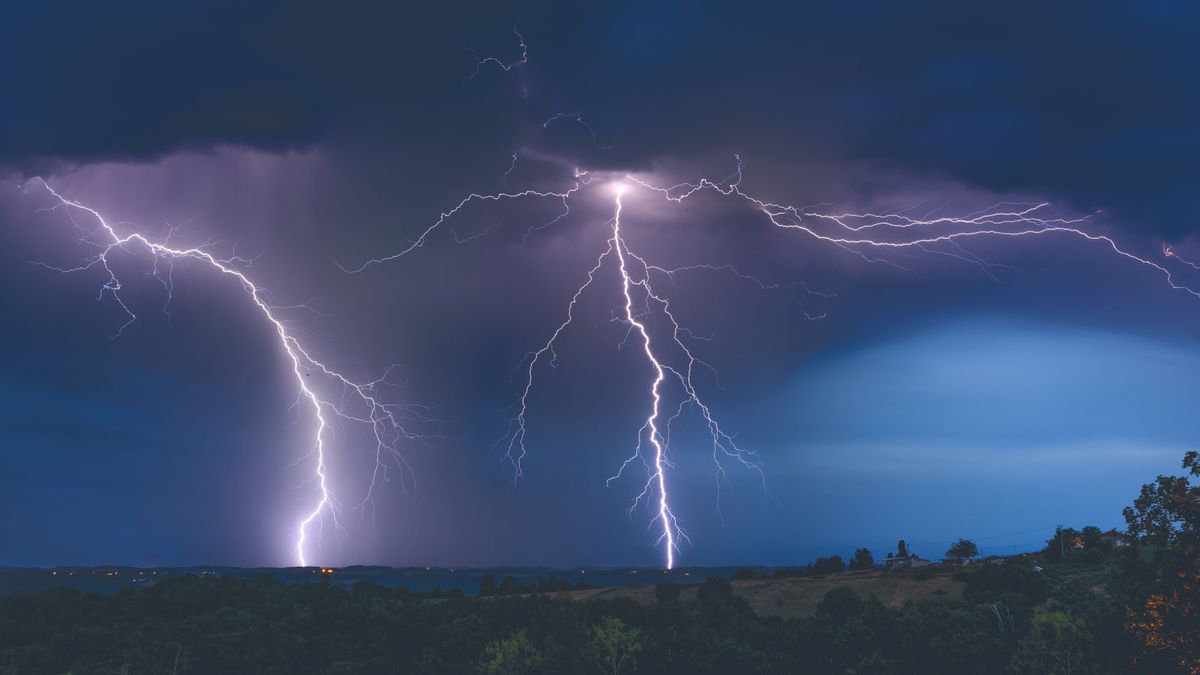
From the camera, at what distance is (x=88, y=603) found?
147 feet

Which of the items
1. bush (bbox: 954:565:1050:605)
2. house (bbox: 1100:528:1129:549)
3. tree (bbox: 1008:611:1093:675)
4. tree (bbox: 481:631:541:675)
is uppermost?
house (bbox: 1100:528:1129:549)

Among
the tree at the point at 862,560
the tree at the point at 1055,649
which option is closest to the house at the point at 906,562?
the tree at the point at 862,560

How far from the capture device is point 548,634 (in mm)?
40250

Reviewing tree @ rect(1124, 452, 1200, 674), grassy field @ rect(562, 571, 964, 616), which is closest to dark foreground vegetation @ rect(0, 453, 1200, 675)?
grassy field @ rect(562, 571, 964, 616)

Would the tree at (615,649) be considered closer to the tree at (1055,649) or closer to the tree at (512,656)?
the tree at (512,656)

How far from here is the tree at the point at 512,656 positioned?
36125 mm

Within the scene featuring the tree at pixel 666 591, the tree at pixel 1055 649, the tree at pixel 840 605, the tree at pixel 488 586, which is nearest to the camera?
the tree at pixel 1055 649

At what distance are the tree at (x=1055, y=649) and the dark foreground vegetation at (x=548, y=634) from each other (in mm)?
71

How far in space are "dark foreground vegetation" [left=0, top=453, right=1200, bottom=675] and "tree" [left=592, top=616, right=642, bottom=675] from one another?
0.25ft

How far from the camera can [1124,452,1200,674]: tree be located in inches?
793

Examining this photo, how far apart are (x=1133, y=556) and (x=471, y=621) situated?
89.0 ft

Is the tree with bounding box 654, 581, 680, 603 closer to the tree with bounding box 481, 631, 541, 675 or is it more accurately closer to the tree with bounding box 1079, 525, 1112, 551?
the tree with bounding box 481, 631, 541, 675

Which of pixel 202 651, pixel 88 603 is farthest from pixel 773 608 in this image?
pixel 88 603

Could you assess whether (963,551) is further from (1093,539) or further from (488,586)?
(488,586)
